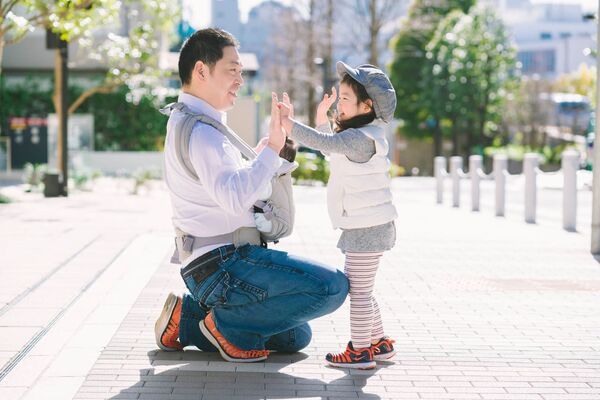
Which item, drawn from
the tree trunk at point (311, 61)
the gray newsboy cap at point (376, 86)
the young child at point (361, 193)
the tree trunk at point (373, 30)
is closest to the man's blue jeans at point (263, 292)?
the young child at point (361, 193)

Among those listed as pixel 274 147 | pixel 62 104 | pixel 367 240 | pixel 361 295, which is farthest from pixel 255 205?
pixel 62 104

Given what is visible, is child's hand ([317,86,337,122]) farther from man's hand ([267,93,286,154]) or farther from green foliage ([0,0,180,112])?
green foliage ([0,0,180,112])

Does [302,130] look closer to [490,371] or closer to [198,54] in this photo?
[198,54]

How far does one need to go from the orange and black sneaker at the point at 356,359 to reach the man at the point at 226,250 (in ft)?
0.86

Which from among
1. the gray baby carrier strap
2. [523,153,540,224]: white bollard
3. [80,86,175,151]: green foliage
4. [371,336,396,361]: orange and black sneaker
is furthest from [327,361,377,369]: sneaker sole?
[80,86,175,151]: green foliage

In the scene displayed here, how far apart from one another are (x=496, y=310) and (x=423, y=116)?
49337 mm

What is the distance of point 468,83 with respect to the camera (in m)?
51.4

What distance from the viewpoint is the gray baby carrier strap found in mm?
5020

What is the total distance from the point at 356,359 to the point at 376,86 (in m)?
1.39

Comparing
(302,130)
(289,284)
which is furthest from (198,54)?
(289,284)

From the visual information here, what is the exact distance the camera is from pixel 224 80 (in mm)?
5145

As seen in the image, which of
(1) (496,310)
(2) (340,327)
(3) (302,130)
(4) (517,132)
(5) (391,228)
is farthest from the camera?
(4) (517,132)

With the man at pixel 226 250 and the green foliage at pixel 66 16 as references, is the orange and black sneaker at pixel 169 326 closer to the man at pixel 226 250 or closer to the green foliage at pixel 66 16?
the man at pixel 226 250

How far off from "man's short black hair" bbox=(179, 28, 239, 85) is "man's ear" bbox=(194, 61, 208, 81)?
0.02 metres
